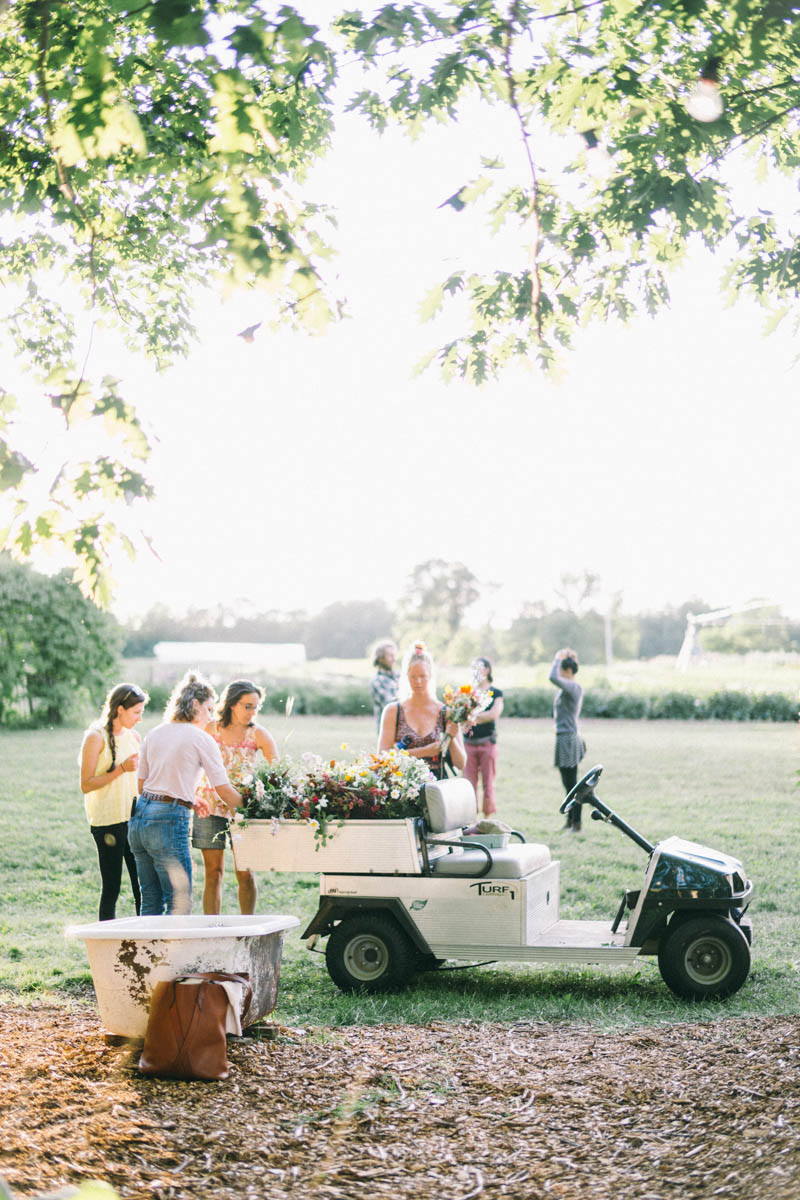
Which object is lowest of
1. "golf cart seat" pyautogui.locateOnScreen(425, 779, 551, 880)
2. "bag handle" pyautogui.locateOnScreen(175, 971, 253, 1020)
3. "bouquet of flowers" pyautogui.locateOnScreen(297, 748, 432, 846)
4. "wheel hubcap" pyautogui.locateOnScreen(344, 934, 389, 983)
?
"wheel hubcap" pyautogui.locateOnScreen(344, 934, 389, 983)

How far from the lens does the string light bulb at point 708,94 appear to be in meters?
5.10

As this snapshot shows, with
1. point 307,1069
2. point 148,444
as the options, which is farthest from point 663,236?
point 307,1069

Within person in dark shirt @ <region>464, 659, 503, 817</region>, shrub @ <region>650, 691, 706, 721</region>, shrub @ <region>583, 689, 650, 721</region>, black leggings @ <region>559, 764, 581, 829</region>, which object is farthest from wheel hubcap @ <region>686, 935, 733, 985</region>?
shrub @ <region>650, 691, 706, 721</region>

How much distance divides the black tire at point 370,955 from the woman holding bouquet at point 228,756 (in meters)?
0.84

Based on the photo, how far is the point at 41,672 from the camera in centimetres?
3061

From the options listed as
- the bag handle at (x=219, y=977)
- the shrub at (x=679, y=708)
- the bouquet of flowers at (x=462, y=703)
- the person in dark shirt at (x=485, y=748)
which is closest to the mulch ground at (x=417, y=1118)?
the bag handle at (x=219, y=977)

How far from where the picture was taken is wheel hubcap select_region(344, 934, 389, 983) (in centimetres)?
734

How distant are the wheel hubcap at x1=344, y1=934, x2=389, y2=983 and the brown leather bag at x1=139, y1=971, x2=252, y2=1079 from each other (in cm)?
216

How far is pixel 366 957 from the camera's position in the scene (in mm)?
7402

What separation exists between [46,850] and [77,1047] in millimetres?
8467

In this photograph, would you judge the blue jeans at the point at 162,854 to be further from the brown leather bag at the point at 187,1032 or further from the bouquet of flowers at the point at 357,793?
the brown leather bag at the point at 187,1032

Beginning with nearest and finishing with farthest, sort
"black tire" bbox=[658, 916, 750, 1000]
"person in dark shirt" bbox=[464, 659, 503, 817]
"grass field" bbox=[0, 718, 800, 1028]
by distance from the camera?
"black tire" bbox=[658, 916, 750, 1000]
"grass field" bbox=[0, 718, 800, 1028]
"person in dark shirt" bbox=[464, 659, 503, 817]

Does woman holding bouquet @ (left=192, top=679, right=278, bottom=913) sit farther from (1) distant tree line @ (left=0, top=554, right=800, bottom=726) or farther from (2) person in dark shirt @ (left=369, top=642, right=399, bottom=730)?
(2) person in dark shirt @ (left=369, top=642, right=399, bottom=730)

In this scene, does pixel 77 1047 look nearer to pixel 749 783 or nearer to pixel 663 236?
pixel 663 236
